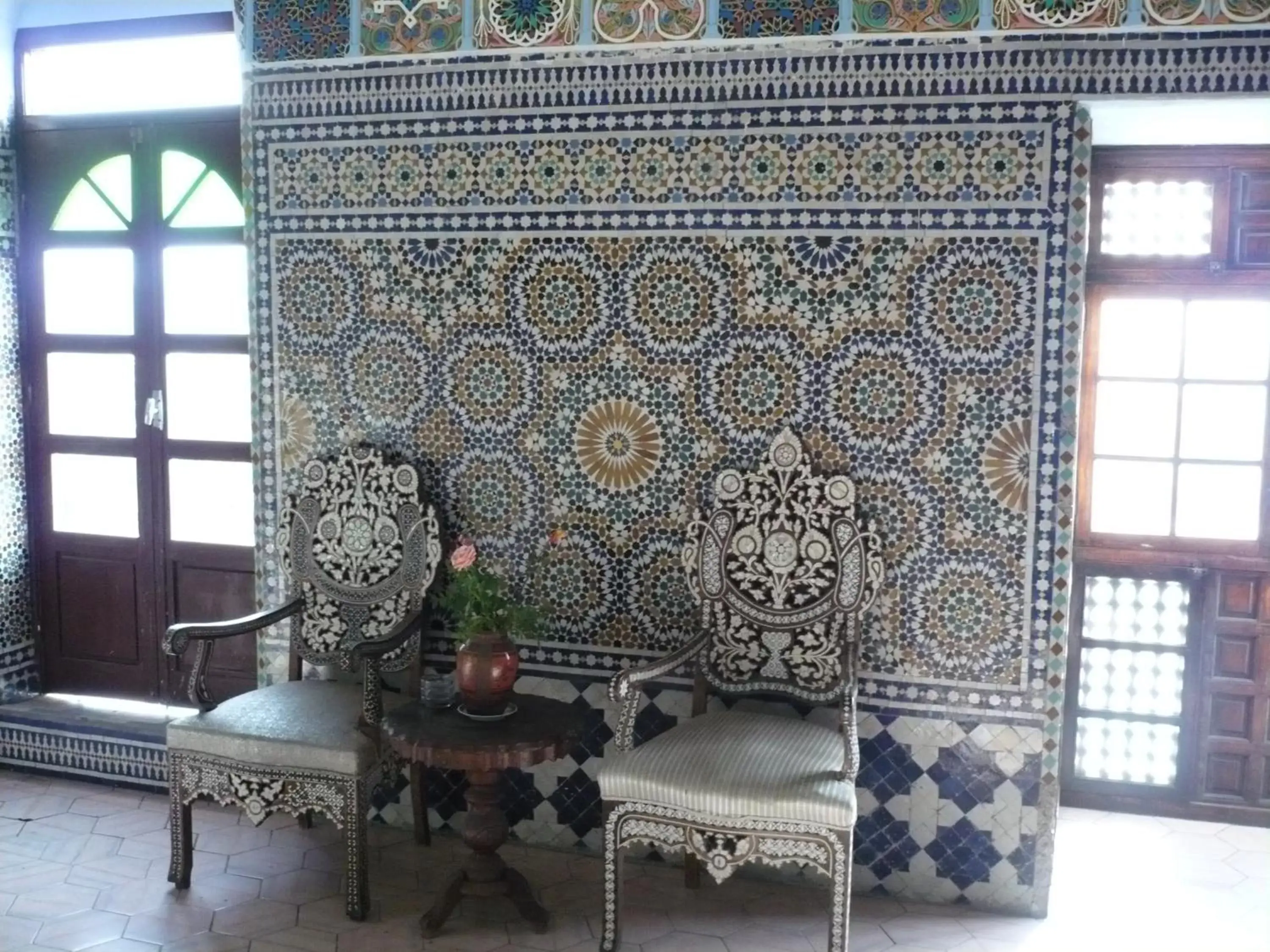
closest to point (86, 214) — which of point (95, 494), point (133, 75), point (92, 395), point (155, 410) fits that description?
point (133, 75)

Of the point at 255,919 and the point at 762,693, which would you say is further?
the point at 762,693

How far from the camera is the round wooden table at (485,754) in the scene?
135 inches

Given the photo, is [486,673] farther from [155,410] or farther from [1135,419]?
[1135,419]

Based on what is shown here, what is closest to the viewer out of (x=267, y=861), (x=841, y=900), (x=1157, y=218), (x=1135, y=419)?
(x=841, y=900)

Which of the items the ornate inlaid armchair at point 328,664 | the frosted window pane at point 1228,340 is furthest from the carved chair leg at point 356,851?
the frosted window pane at point 1228,340

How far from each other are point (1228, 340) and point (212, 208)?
144 inches

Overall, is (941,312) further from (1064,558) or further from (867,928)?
(867,928)

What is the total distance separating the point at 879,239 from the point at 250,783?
251 cm

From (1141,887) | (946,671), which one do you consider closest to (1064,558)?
(946,671)

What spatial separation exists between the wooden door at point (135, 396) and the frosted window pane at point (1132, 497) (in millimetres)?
3108

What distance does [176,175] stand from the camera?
4785 mm

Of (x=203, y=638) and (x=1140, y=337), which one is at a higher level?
(x=1140, y=337)

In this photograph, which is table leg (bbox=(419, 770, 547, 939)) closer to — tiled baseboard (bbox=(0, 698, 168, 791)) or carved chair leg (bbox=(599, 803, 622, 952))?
carved chair leg (bbox=(599, 803, 622, 952))

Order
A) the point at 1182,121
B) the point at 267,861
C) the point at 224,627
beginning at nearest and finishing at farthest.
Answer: the point at 1182,121, the point at 224,627, the point at 267,861
